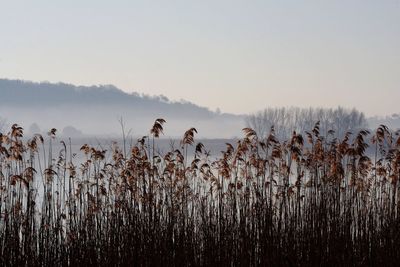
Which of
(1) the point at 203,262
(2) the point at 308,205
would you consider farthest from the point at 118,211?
(2) the point at 308,205

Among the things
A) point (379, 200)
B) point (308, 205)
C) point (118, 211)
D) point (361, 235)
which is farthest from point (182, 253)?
point (379, 200)

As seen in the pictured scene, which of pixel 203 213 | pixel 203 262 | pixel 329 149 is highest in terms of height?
pixel 329 149

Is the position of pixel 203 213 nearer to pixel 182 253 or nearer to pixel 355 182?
pixel 182 253

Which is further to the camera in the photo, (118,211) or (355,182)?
(355,182)

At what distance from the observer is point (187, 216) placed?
20.6ft

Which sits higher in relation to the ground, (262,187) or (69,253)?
(262,187)

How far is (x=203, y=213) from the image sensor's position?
6289 mm

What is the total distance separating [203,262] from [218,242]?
0.82ft

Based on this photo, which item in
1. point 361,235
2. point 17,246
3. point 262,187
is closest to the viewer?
point 17,246

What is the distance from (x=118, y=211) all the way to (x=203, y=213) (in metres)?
0.85

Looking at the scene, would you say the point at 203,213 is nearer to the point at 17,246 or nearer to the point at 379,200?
the point at 17,246

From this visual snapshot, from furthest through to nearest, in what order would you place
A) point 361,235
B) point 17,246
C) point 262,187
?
point 361,235 → point 262,187 → point 17,246

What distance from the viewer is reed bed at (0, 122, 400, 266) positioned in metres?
6.09

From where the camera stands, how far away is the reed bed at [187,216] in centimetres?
609
